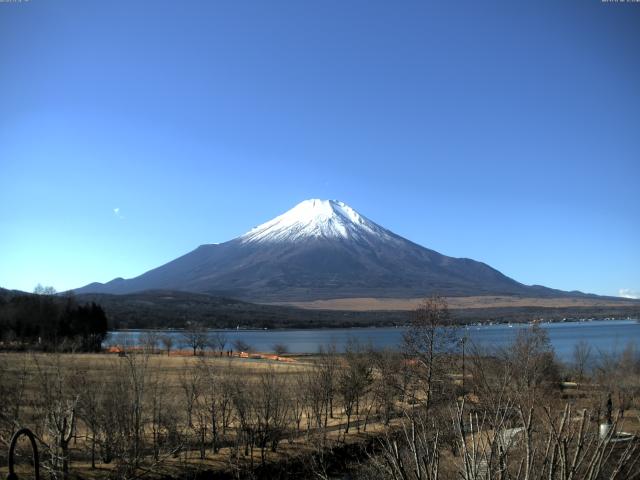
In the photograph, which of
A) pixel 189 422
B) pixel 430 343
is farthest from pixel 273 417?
pixel 430 343

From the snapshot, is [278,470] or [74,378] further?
[74,378]

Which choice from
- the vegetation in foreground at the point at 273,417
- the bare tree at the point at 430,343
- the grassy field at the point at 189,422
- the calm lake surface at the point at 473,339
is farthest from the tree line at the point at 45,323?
the bare tree at the point at 430,343

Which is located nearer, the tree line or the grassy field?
the grassy field

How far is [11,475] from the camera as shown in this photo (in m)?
5.48

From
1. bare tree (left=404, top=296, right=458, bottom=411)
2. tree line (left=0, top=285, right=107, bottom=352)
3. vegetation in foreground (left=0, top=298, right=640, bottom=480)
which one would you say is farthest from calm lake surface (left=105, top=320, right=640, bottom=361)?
vegetation in foreground (left=0, top=298, right=640, bottom=480)

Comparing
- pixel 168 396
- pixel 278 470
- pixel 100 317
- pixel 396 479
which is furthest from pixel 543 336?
pixel 100 317

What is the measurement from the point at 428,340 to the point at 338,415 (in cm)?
894

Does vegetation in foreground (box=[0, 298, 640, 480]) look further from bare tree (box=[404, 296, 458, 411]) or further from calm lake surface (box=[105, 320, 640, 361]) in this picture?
calm lake surface (box=[105, 320, 640, 361])

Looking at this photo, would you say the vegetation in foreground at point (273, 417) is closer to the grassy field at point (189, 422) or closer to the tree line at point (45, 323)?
the grassy field at point (189, 422)

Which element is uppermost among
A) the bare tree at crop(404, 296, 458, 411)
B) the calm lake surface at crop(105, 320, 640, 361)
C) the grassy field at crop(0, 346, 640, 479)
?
the bare tree at crop(404, 296, 458, 411)

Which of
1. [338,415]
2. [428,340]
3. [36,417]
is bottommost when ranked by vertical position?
[338,415]

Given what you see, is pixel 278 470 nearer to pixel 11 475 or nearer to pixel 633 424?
pixel 633 424

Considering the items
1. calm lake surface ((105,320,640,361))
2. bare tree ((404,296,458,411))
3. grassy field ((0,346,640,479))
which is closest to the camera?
grassy field ((0,346,640,479))

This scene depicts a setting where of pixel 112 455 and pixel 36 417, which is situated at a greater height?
pixel 36 417
